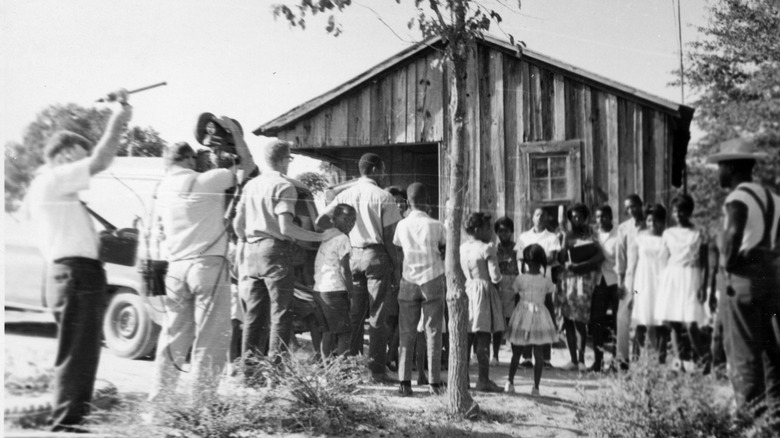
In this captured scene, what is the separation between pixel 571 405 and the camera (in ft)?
14.2

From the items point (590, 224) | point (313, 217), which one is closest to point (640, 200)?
point (590, 224)

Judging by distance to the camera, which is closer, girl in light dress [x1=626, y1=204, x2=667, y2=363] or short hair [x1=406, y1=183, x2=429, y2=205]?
girl in light dress [x1=626, y1=204, x2=667, y2=363]

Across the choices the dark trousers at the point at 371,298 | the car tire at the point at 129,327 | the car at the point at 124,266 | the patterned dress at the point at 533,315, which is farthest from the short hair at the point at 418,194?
the car tire at the point at 129,327

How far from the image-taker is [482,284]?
4.55 metres

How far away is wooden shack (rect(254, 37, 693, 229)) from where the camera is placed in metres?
4.32

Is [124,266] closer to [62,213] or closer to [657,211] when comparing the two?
[62,213]

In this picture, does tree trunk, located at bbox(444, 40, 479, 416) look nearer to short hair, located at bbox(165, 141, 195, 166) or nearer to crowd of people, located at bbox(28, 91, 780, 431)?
crowd of people, located at bbox(28, 91, 780, 431)

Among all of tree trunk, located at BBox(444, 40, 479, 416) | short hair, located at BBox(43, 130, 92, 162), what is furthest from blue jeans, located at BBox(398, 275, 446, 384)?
short hair, located at BBox(43, 130, 92, 162)

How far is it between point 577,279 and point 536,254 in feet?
1.00

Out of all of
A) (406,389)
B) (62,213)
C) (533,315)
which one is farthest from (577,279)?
(62,213)

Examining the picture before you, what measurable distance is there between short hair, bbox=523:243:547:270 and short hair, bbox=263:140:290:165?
177 centimetres

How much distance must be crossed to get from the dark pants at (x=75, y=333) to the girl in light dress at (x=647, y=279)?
3410 millimetres

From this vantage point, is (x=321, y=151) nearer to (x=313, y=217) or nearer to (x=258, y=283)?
(x=313, y=217)

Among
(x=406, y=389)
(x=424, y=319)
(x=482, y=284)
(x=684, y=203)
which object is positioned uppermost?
(x=684, y=203)
